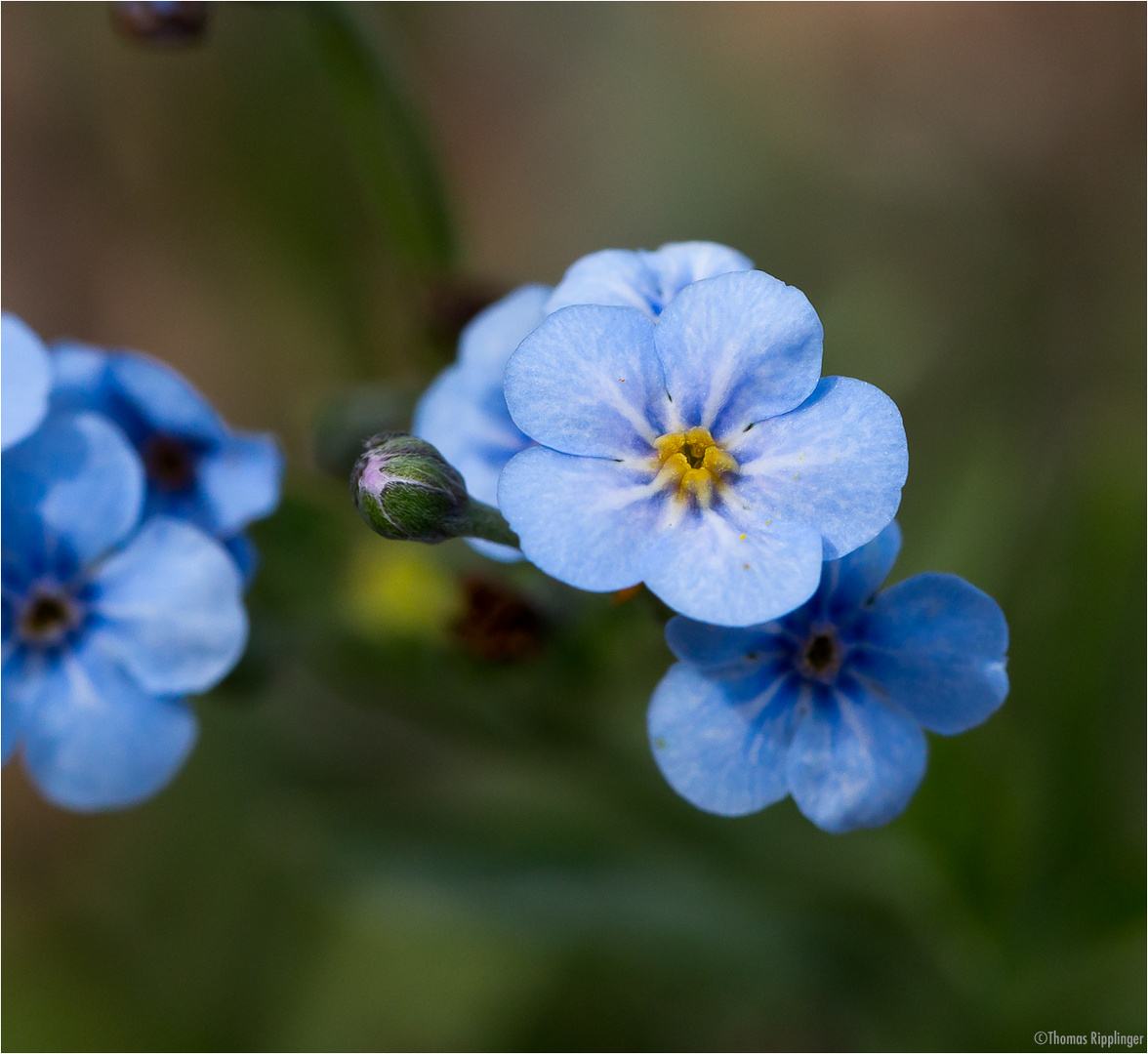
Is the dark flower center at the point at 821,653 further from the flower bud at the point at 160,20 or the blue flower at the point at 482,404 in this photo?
the flower bud at the point at 160,20

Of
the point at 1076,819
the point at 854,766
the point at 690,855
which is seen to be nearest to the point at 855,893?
the point at 690,855

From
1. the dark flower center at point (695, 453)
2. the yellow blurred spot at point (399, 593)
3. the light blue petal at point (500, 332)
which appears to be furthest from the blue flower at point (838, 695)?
the yellow blurred spot at point (399, 593)

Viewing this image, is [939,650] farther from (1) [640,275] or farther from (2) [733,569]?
(1) [640,275]

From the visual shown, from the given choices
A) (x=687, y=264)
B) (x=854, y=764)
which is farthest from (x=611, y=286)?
(x=854, y=764)

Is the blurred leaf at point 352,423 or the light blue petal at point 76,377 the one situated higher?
the blurred leaf at point 352,423

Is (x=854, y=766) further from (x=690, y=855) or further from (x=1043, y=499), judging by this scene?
(x=1043, y=499)

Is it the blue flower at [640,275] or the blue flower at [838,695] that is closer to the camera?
the blue flower at [838,695]

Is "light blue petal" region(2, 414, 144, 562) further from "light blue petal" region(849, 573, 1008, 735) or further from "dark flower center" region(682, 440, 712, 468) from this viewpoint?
"light blue petal" region(849, 573, 1008, 735)
